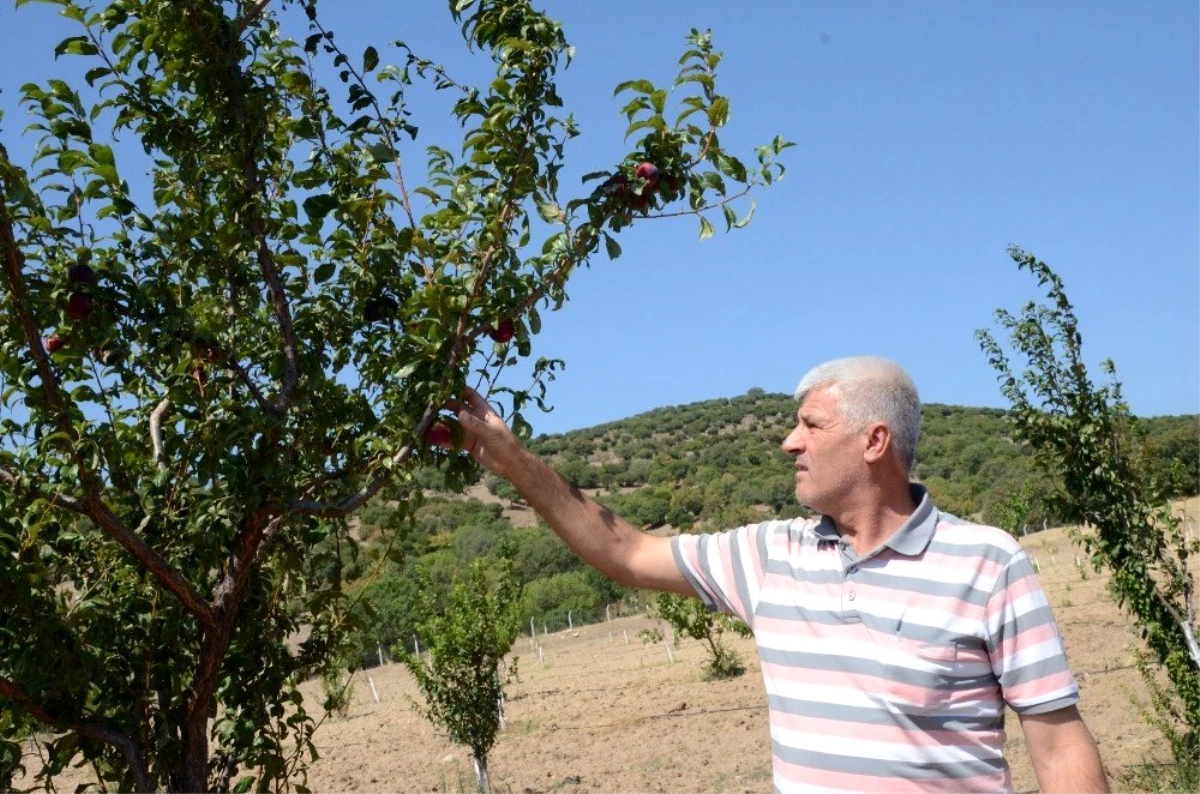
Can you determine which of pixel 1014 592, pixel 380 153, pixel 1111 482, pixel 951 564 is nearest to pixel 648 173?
pixel 380 153

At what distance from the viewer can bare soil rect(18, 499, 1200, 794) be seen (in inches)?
431

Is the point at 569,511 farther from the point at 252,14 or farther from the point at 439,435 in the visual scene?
the point at 252,14

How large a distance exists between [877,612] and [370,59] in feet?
5.68

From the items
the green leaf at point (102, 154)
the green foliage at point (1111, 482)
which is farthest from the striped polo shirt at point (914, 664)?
the green foliage at point (1111, 482)

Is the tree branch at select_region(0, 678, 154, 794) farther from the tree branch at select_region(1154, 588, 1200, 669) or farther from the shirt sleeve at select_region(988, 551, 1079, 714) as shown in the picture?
the tree branch at select_region(1154, 588, 1200, 669)

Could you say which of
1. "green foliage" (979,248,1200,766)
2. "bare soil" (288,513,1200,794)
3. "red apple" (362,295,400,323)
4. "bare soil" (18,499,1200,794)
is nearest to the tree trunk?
"bare soil" (18,499,1200,794)

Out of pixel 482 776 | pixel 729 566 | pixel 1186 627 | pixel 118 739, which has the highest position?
pixel 729 566

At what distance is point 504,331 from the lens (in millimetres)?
2301

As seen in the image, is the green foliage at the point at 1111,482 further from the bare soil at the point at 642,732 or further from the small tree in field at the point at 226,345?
the small tree in field at the point at 226,345

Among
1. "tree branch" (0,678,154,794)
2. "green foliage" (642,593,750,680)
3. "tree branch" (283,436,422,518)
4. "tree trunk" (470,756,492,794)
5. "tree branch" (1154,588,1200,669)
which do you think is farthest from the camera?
"green foliage" (642,593,750,680)

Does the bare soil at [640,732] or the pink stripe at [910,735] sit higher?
the pink stripe at [910,735]

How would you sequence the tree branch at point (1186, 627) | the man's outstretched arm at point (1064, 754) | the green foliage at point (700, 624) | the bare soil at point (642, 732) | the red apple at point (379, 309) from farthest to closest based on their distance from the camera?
the green foliage at point (700, 624) → the bare soil at point (642, 732) → the tree branch at point (1186, 627) → the red apple at point (379, 309) → the man's outstretched arm at point (1064, 754)

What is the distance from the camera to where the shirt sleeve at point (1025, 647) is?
1960mm

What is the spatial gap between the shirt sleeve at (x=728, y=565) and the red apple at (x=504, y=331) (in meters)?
0.58
